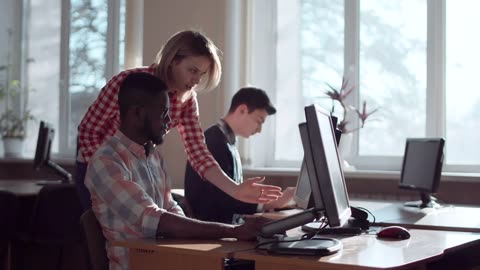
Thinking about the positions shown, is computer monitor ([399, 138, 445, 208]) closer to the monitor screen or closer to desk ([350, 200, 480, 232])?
desk ([350, 200, 480, 232])

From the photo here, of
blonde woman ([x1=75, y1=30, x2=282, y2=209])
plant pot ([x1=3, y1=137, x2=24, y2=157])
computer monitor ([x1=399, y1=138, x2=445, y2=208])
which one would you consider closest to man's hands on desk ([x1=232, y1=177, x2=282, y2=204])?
blonde woman ([x1=75, y1=30, x2=282, y2=209])

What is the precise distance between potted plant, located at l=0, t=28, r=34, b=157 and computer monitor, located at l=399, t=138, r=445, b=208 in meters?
3.91

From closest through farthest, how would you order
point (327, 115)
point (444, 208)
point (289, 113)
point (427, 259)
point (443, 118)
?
point (427, 259), point (327, 115), point (444, 208), point (443, 118), point (289, 113)

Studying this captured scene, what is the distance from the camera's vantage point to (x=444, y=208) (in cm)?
368

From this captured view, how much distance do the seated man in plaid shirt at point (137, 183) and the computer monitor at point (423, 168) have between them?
1850 millimetres

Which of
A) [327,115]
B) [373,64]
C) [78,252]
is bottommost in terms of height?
[78,252]

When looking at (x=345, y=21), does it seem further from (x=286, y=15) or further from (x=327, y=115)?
(x=327, y=115)

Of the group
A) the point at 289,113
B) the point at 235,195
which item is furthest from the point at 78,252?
the point at 235,195

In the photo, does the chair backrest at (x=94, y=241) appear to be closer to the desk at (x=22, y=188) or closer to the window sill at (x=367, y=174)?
the desk at (x=22, y=188)

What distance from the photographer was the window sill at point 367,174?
13.6ft

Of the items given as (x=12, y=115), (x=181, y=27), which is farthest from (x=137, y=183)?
(x=12, y=115)

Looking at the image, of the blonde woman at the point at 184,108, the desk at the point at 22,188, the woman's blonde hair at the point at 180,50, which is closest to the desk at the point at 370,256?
the blonde woman at the point at 184,108

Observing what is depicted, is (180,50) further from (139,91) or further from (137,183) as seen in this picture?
(137,183)

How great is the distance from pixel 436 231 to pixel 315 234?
606 millimetres
